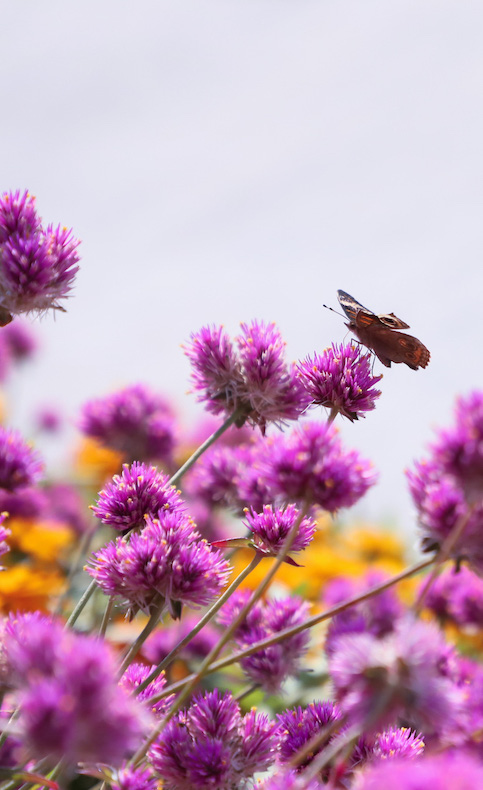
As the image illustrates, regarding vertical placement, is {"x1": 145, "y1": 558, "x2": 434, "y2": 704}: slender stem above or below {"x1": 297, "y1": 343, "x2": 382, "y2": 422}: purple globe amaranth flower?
below

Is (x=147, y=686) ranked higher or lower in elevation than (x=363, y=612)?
lower

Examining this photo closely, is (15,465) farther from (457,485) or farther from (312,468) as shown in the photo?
(457,485)

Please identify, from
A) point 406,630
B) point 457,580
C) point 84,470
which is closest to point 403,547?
point 457,580

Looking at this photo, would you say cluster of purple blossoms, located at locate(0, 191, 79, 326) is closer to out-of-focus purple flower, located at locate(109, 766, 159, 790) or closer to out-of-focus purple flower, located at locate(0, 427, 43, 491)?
out-of-focus purple flower, located at locate(0, 427, 43, 491)

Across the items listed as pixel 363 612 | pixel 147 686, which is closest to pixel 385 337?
pixel 147 686

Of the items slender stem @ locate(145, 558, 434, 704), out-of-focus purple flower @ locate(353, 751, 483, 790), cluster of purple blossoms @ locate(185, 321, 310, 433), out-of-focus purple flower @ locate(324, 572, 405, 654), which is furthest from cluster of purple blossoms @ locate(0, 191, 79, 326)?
out-of-focus purple flower @ locate(324, 572, 405, 654)

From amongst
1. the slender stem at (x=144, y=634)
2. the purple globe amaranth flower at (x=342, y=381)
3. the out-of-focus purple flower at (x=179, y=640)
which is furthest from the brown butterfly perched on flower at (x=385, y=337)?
the out-of-focus purple flower at (x=179, y=640)

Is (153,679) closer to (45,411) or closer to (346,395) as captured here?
(346,395)
